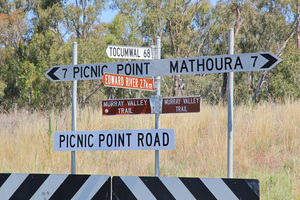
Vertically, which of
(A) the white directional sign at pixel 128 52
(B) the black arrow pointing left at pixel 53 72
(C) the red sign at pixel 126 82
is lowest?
(C) the red sign at pixel 126 82

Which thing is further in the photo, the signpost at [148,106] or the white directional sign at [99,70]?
the white directional sign at [99,70]

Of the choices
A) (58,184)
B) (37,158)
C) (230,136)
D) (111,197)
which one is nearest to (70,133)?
(58,184)

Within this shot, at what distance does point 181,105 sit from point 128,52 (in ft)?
3.35

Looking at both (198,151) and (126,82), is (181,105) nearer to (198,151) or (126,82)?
(126,82)

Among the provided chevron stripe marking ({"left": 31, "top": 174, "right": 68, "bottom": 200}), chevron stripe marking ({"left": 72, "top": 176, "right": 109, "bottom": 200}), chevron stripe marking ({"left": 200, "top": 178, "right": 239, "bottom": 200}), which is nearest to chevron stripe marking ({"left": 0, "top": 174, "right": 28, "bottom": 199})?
chevron stripe marking ({"left": 31, "top": 174, "right": 68, "bottom": 200})

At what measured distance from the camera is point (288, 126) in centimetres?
775

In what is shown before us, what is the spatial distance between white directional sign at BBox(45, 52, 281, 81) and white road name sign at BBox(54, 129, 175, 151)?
744 millimetres

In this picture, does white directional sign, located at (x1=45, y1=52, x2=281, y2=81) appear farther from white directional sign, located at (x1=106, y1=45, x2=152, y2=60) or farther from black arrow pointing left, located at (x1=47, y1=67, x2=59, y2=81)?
white directional sign, located at (x1=106, y1=45, x2=152, y2=60)

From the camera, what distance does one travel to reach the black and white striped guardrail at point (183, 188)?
113 inches

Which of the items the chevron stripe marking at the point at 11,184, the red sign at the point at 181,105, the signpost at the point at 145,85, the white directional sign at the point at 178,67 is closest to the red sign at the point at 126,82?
the signpost at the point at 145,85

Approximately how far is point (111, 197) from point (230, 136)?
1.59 m

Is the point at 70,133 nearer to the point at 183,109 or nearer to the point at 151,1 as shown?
the point at 183,109

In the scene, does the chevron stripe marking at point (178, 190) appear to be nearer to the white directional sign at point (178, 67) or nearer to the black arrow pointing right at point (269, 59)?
the white directional sign at point (178, 67)

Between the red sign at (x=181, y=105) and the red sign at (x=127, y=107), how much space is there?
0.19 metres
